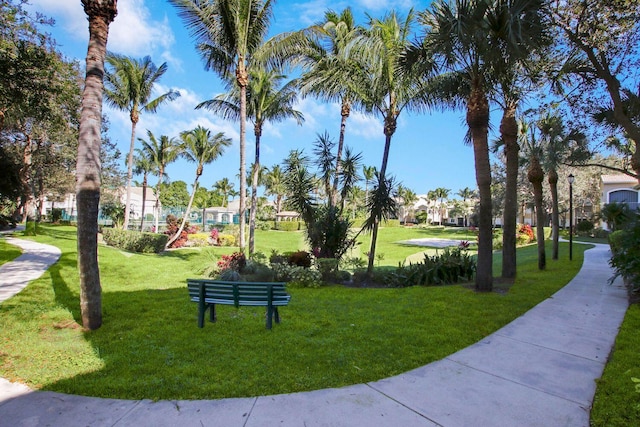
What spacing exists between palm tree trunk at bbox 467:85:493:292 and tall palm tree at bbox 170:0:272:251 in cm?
748

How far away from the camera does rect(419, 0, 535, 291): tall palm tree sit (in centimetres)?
686

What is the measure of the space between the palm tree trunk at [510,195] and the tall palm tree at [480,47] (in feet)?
5.40

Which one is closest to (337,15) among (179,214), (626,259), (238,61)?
(238,61)

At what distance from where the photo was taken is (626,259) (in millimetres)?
6586

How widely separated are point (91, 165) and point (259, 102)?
1114 cm

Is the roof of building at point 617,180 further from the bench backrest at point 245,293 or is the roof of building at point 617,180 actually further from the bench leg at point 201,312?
the bench leg at point 201,312

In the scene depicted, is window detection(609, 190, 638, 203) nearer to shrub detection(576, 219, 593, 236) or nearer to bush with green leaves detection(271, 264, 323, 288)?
shrub detection(576, 219, 593, 236)

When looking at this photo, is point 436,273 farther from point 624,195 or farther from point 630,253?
point 624,195

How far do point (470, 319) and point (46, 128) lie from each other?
22.8 metres

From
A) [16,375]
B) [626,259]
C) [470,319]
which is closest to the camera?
[16,375]

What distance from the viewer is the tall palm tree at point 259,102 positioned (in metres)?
14.9

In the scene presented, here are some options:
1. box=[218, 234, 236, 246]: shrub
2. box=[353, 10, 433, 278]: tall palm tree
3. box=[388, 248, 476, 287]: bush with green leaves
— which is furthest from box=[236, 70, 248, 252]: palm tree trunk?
box=[218, 234, 236, 246]: shrub

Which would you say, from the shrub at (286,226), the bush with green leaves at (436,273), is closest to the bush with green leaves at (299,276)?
the bush with green leaves at (436,273)

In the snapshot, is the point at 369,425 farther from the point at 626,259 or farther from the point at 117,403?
the point at 626,259
